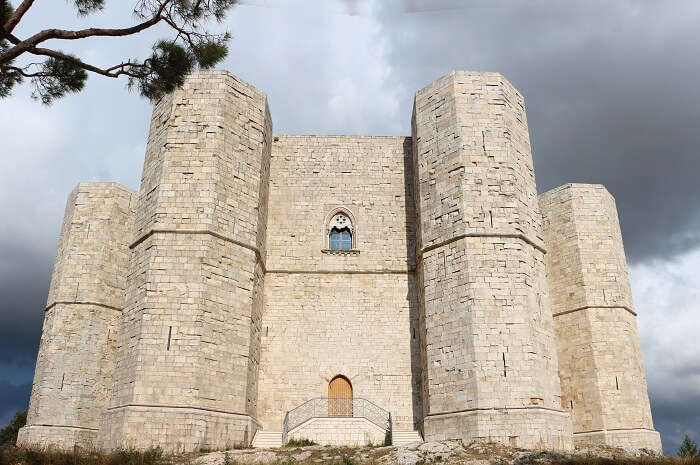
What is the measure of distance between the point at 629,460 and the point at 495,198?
20.8 feet

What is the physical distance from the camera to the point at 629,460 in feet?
35.0

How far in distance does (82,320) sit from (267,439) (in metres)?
6.69

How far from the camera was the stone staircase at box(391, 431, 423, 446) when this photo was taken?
524 inches

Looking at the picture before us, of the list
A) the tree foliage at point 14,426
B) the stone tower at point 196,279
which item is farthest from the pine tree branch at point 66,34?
the tree foliage at point 14,426

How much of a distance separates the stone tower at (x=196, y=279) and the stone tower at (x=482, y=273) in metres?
4.37

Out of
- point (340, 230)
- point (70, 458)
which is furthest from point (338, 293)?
point (70, 458)

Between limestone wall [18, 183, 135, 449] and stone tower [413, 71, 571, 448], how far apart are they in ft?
29.6

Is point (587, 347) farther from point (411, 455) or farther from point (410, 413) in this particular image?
point (411, 455)

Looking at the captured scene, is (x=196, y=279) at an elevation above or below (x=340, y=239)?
below

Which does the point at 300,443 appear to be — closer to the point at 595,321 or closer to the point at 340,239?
the point at 340,239

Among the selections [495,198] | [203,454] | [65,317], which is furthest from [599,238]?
[65,317]

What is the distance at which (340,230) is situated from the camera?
661 inches

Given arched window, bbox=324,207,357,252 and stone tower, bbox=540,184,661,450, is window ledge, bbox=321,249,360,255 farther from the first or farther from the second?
stone tower, bbox=540,184,661,450

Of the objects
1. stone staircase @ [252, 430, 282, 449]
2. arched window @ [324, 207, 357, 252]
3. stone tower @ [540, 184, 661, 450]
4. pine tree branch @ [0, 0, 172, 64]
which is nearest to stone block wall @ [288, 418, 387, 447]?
stone staircase @ [252, 430, 282, 449]
